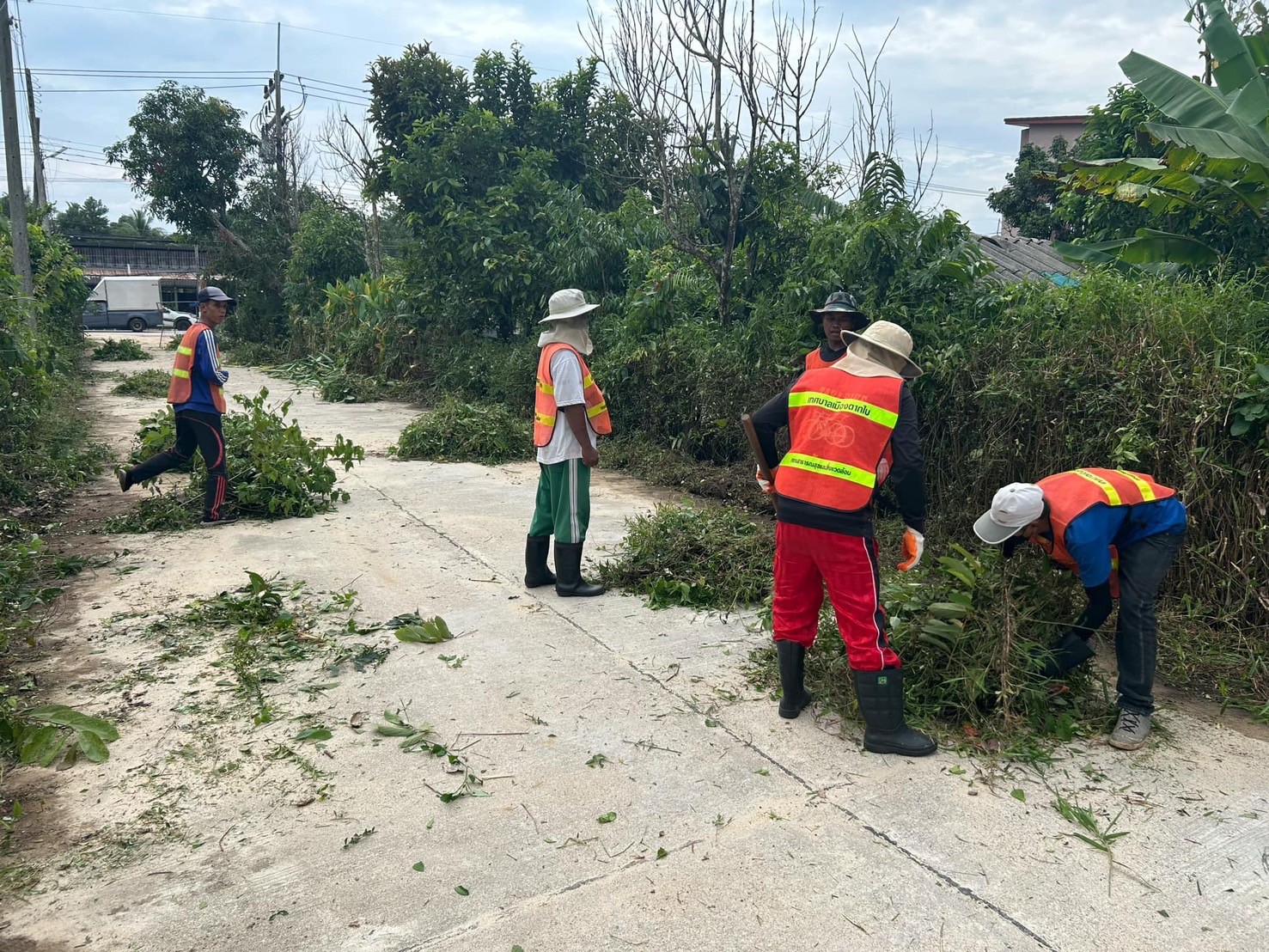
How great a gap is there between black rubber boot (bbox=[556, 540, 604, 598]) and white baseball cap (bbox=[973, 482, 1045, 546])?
2.74 m

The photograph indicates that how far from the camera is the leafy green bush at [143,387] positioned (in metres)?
16.3

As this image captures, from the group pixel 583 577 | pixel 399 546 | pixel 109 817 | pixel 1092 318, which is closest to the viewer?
pixel 109 817

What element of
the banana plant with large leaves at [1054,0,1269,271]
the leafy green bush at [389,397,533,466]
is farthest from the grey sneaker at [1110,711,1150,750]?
the leafy green bush at [389,397,533,466]

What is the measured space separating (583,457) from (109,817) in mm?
3166

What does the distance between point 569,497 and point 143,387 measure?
14014 millimetres

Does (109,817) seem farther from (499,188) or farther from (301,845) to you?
(499,188)

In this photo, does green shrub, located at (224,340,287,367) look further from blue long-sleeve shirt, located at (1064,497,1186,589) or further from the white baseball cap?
blue long-sleeve shirt, located at (1064,497,1186,589)

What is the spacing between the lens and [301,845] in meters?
3.21

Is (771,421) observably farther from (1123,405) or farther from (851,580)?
(1123,405)

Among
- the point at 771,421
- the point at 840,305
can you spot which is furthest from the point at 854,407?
the point at 840,305

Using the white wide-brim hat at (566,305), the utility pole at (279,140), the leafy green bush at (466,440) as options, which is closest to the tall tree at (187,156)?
the utility pole at (279,140)

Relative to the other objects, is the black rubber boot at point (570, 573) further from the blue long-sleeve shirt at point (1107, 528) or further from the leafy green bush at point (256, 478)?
the leafy green bush at point (256, 478)

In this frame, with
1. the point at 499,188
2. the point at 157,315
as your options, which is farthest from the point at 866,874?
the point at 157,315

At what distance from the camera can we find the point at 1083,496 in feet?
12.2
